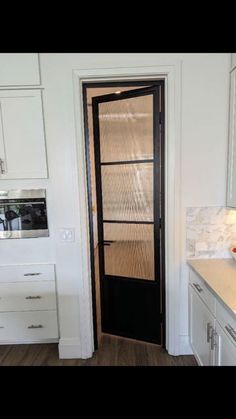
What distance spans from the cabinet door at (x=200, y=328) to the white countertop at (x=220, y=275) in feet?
0.67

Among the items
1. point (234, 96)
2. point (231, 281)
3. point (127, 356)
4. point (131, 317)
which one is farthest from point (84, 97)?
point (127, 356)

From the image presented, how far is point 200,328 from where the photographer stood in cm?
171

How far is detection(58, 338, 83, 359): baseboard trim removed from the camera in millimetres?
2020

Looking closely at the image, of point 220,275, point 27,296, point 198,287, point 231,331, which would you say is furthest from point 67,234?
point 231,331

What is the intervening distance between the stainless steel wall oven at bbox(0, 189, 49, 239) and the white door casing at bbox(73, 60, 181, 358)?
37 centimetres

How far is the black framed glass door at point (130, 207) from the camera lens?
196 cm

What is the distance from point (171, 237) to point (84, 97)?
4.55 ft

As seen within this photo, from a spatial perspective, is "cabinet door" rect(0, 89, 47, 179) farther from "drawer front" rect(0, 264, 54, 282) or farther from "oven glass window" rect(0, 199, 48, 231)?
"drawer front" rect(0, 264, 54, 282)

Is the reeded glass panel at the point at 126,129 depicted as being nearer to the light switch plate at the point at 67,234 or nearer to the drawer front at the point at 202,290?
the light switch plate at the point at 67,234

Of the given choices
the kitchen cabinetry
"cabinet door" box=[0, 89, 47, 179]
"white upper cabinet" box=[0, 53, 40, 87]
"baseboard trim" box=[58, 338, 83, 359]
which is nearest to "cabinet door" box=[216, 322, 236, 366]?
"baseboard trim" box=[58, 338, 83, 359]

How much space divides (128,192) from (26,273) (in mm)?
1181

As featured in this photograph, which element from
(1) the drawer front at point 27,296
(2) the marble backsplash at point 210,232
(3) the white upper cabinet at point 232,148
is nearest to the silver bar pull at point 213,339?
(2) the marble backsplash at point 210,232
